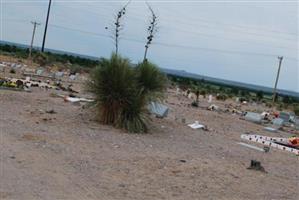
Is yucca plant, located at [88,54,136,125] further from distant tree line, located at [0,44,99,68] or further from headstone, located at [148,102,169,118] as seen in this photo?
distant tree line, located at [0,44,99,68]

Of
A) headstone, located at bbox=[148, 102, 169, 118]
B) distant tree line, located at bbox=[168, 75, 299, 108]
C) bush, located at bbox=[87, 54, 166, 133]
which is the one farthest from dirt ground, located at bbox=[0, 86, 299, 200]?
distant tree line, located at bbox=[168, 75, 299, 108]

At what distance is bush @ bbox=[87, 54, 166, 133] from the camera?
1295 cm

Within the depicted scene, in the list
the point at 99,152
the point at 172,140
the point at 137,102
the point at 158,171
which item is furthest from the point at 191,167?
the point at 137,102

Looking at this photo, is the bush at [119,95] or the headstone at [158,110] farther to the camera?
the headstone at [158,110]

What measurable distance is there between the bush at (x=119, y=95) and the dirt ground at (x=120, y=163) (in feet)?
1.30

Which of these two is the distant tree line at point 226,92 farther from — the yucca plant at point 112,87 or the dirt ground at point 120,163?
the dirt ground at point 120,163

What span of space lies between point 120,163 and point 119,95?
14.8 feet

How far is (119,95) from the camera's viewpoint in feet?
42.8

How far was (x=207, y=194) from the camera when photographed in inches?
295

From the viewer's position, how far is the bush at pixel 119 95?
42.5 ft

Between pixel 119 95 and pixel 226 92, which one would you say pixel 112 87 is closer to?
pixel 119 95

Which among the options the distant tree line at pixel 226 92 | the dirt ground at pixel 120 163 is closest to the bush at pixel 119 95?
the dirt ground at pixel 120 163

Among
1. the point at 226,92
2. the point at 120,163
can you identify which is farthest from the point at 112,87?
the point at 226,92

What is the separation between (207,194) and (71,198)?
2.14m
